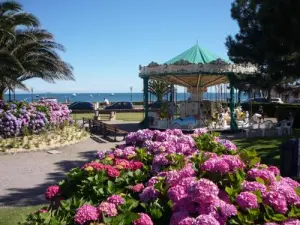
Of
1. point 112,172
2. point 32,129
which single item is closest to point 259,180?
point 112,172

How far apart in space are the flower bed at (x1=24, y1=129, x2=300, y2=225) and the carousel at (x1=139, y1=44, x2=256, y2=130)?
1511 cm

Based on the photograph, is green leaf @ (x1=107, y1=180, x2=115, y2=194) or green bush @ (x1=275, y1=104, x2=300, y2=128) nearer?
green leaf @ (x1=107, y1=180, x2=115, y2=194)

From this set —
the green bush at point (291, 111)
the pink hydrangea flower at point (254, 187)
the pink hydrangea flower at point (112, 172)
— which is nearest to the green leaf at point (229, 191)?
the pink hydrangea flower at point (254, 187)

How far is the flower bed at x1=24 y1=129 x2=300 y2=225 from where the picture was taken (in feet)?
9.28

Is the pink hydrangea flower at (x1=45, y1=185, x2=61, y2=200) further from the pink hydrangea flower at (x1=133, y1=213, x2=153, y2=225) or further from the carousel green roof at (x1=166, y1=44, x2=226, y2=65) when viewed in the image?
the carousel green roof at (x1=166, y1=44, x2=226, y2=65)

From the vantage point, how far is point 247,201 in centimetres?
283

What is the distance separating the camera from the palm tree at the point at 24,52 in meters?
15.4

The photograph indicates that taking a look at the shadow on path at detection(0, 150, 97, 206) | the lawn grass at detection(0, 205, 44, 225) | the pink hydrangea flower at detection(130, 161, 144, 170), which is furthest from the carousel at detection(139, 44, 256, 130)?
the pink hydrangea flower at detection(130, 161, 144, 170)

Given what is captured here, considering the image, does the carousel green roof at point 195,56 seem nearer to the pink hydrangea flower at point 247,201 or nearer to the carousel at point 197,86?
the carousel at point 197,86

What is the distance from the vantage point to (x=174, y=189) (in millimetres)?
3160

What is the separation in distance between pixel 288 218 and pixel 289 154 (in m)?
5.59

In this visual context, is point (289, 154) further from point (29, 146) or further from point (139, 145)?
point (29, 146)

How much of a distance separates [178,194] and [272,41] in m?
11.4

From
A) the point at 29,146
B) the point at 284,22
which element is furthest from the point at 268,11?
the point at 29,146
